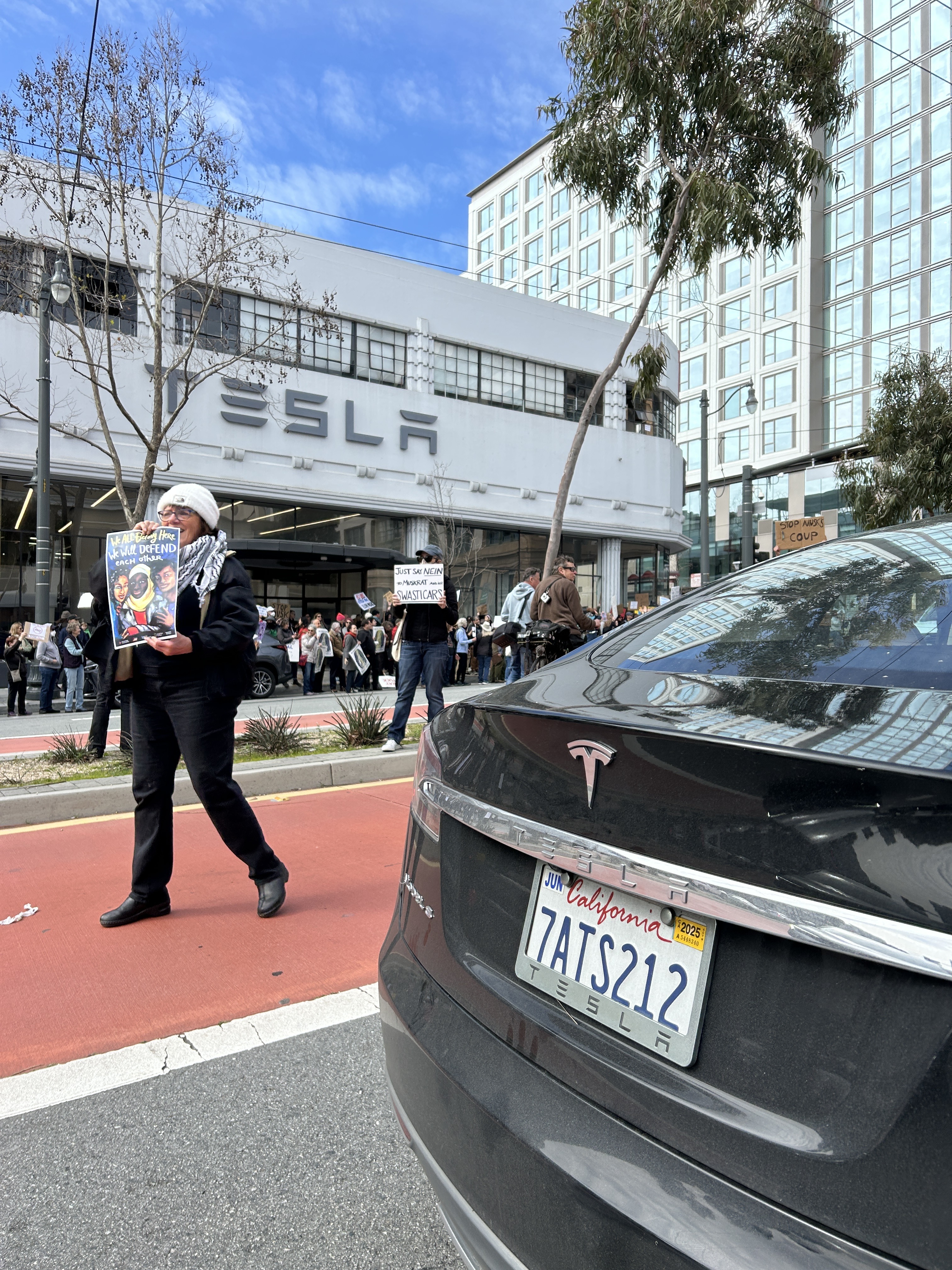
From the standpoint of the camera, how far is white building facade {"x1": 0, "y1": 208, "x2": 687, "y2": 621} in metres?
19.7

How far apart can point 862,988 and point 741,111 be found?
12621mm

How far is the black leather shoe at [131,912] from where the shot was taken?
3904 mm

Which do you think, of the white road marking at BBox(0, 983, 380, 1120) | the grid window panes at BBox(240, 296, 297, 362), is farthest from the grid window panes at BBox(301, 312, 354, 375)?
the white road marking at BBox(0, 983, 380, 1120)

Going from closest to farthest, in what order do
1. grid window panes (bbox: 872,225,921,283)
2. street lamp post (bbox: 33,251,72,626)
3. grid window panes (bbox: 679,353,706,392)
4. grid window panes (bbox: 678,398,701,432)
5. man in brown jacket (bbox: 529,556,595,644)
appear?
man in brown jacket (bbox: 529,556,595,644), street lamp post (bbox: 33,251,72,626), grid window panes (bbox: 872,225,921,283), grid window panes (bbox: 679,353,706,392), grid window panes (bbox: 678,398,701,432)

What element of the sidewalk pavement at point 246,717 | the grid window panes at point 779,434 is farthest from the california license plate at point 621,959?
the grid window panes at point 779,434

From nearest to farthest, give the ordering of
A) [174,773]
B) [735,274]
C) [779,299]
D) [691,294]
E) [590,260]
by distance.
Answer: [174,773], [779,299], [735,274], [691,294], [590,260]

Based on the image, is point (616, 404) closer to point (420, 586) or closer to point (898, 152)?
point (420, 586)

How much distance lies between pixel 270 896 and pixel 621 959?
298cm

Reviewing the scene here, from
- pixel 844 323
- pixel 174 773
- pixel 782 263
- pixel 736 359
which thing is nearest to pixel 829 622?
pixel 174 773

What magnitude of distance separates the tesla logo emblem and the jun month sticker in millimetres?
2498

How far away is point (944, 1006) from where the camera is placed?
94cm

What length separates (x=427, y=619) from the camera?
8250 mm

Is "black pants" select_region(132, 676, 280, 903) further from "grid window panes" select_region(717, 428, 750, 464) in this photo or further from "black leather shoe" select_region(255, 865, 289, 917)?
"grid window panes" select_region(717, 428, 750, 464)

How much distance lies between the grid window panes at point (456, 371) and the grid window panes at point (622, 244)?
38015 millimetres
